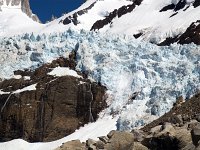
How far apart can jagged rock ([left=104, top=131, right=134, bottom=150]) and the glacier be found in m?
34.9

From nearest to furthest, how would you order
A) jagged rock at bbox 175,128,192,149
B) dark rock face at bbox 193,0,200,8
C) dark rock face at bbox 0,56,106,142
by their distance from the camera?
jagged rock at bbox 175,128,192,149
dark rock face at bbox 0,56,106,142
dark rock face at bbox 193,0,200,8

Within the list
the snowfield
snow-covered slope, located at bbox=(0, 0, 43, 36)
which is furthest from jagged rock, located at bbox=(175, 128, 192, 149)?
snow-covered slope, located at bbox=(0, 0, 43, 36)

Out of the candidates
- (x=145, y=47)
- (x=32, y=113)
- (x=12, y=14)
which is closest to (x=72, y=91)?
(x=32, y=113)

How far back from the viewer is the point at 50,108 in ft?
230

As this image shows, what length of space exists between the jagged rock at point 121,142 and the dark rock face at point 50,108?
43268 millimetres

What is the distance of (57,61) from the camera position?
75.6 meters

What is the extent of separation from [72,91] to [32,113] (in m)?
5.88

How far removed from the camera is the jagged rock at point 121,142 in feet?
78.9

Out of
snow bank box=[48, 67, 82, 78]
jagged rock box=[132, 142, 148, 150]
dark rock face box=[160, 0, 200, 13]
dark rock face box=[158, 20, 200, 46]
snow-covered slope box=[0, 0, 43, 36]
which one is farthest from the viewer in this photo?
snow-covered slope box=[0, 0, 43, 36]

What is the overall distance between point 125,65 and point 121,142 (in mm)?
47658

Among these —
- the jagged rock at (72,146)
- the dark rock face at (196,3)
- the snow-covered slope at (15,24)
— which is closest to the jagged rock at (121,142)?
the jagged rock at (72,146)

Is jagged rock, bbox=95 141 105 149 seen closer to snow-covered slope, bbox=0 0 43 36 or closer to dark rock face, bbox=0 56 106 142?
dark rock face, bbox=0 56 106 142

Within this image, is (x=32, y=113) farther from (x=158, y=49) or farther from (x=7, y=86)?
(x=158, y=49)

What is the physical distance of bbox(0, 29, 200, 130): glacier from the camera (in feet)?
203
